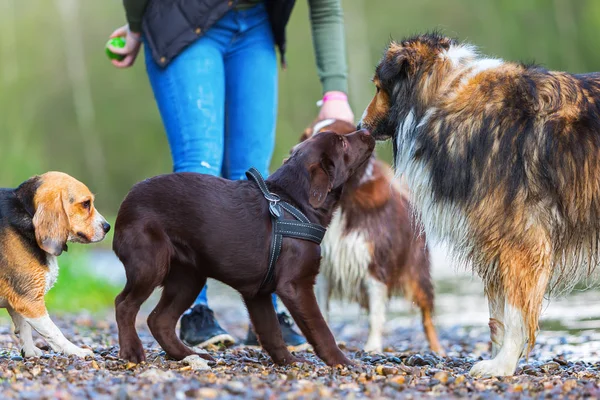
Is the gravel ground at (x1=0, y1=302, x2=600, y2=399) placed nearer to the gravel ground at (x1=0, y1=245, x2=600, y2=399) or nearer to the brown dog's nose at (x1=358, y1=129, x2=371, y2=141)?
the gravel ground at (x1=0, y1=245, x2=600, y2=399)

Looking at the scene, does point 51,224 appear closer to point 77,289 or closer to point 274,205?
point 274,205

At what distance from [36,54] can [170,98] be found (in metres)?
22.0

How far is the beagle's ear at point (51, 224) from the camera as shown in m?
4.33

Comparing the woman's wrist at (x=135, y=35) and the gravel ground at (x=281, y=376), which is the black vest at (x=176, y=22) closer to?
the woman's wrist at (x=135, y=35)

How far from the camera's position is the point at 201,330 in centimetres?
514

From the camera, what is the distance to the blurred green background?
20625mm

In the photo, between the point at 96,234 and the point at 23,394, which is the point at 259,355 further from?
the point at 23,394

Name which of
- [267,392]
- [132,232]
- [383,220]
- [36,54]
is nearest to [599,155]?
[267,392]

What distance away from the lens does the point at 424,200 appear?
4289 mm

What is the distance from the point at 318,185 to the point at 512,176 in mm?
1012

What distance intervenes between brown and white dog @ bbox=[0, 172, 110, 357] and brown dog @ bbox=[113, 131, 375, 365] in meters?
0.51

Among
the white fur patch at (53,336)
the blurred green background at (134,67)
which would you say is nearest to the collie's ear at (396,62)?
the white fur patch at (53,336)

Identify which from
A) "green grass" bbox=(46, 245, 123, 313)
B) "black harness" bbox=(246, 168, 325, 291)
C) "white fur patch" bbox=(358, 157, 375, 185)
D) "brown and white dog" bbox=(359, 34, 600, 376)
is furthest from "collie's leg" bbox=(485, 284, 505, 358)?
"green grass" bbox=(46, 245, 123, 313)

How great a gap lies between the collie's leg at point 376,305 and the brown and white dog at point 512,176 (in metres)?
2.01
